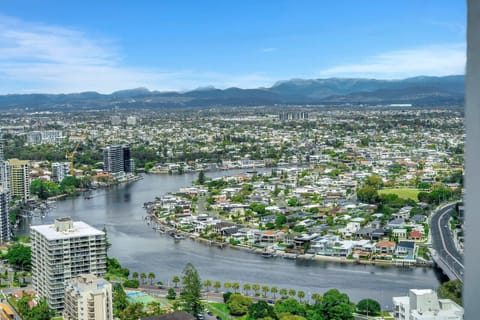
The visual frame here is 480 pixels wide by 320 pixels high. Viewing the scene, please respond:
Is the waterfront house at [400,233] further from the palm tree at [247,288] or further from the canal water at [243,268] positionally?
the palm tree at [247,288]

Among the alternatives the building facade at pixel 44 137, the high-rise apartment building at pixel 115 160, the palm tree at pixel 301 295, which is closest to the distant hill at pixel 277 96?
the building facade at pixel 44 137

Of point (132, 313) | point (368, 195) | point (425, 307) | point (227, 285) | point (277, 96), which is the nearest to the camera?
point (425, 307)

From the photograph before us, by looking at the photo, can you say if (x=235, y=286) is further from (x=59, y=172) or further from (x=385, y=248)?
(x=59, y=172)

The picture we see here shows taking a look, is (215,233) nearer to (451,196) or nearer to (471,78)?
(451,196)

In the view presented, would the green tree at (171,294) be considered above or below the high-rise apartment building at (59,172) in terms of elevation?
below

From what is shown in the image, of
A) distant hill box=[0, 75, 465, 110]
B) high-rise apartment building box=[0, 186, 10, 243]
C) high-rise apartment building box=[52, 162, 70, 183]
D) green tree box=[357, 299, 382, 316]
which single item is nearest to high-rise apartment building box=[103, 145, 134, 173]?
high-rise apartment building box=[52, 162, 70, 183]

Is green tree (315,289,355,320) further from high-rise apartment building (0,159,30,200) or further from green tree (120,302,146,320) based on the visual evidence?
high-rise apartment building (0,159,30,200)

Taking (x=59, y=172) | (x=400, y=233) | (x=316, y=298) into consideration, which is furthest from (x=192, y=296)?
(x=59, y=172)
